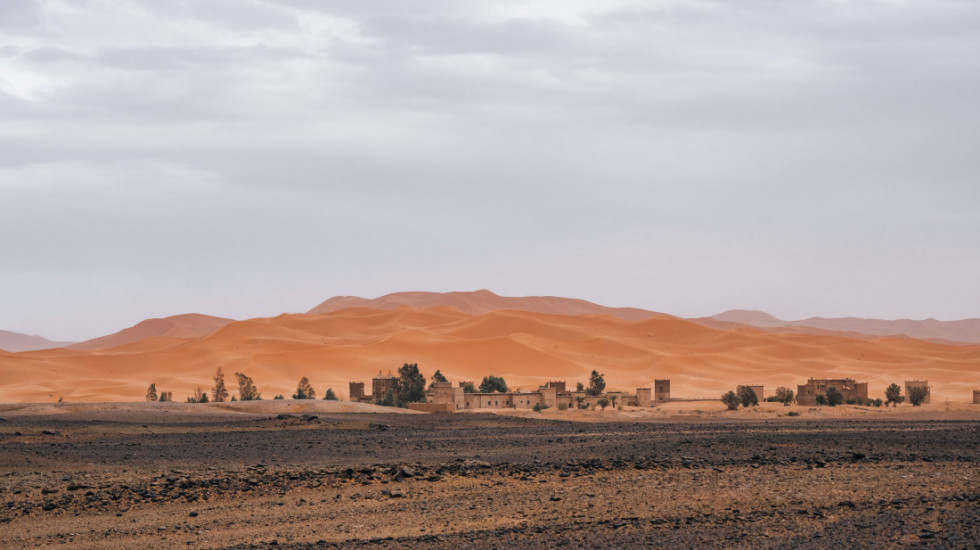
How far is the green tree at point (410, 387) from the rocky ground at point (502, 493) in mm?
41817

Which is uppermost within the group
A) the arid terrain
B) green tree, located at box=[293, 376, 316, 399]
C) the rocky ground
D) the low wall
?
the arid terrain

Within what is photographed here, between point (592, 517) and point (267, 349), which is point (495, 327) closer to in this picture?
point (267, 349)

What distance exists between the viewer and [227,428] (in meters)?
45.8

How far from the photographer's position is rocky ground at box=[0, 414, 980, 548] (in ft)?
53.5

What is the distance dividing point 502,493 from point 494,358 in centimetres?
10360

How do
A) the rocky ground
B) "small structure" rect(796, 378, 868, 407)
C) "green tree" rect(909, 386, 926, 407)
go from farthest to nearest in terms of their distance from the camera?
1. "small structure" rect(796, 378, 868, 407)
2. "green tree" rect(909, 386, 926, 407)
3. the rocky ground

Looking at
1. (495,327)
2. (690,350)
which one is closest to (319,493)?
(690,350)

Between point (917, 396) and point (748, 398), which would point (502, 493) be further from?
point (917, 396)

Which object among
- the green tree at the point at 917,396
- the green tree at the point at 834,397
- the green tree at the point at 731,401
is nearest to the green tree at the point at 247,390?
the green tree at the point at 731,401

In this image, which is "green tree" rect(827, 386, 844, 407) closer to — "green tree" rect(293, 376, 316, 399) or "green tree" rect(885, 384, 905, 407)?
"green tree" rect(885, 384, 905, 407)

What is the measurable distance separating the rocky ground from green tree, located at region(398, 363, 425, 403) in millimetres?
41817

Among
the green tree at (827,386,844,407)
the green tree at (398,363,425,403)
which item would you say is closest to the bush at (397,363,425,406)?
the green tree at (398,363,425,403)

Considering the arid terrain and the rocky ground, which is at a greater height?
the arid terrain

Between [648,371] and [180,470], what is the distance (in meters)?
97.2
